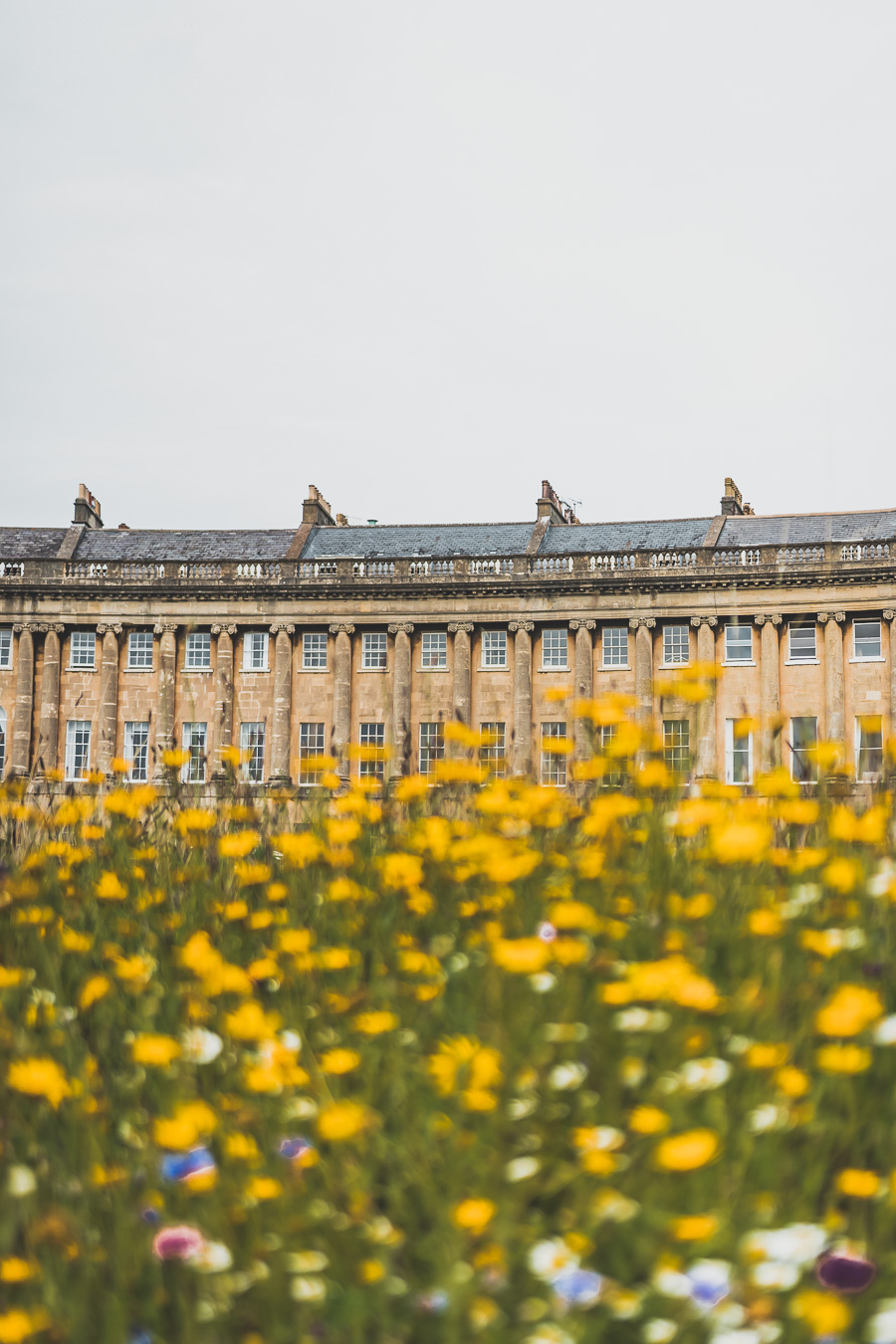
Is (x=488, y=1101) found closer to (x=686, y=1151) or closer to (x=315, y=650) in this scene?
(x=686, y=1151)

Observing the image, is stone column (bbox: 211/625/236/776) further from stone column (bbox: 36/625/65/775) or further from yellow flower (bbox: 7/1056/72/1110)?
yellow flower (bbox: 7/1056/72/1110)

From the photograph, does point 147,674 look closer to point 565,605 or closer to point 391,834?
point 565,605

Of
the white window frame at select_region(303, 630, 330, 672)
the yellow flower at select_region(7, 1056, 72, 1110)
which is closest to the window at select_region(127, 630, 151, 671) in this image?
the white window frame at select_region(303, 630, 330, 672)

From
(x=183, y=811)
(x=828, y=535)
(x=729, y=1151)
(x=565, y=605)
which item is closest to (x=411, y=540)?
(x=565, y=605)

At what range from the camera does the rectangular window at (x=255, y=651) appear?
170ft

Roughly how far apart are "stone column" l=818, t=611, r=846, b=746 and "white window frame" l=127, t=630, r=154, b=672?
25.6 metres

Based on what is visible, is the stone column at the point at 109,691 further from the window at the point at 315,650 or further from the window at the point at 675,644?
the window at the point at 675,644

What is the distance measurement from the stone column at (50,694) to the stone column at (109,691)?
1.76 m

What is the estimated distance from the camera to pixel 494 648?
166 ft

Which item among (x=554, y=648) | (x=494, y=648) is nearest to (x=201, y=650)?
(x=494, y=648)

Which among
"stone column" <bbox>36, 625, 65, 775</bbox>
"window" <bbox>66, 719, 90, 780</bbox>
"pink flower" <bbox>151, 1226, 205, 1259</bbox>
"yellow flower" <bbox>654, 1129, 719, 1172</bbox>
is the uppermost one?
"stone column" <bbox>36, 625, 65, 775</bbox>

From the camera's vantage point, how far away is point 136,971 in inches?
180

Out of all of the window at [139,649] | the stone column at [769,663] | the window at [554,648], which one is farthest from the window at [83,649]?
the stone column at [769,663]

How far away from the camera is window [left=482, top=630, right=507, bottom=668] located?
165 ft
